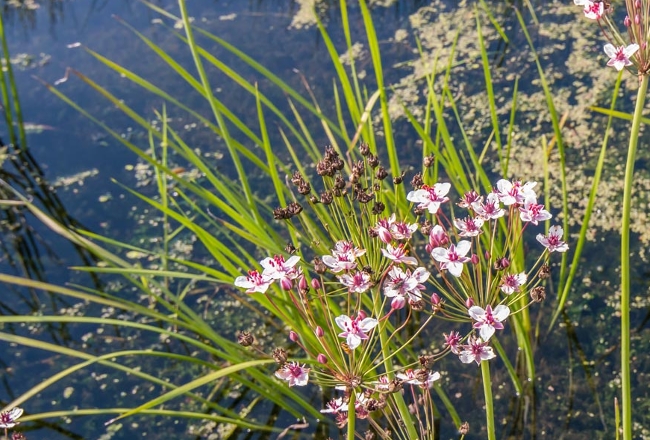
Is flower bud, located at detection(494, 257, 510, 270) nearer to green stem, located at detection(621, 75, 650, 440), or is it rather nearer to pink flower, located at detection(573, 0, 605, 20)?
green stem, located at detection(621, 75, 650, 440)

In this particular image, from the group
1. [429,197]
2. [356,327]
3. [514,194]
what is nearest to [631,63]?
[514,194]

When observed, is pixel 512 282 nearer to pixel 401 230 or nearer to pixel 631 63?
pixel 401 230

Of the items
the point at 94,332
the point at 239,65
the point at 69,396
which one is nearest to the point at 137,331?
the point at 94,332

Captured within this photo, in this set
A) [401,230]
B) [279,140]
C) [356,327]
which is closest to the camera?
[356,327]

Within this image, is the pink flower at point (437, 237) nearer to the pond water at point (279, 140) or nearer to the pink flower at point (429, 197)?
the pink flower at point (429, 197)

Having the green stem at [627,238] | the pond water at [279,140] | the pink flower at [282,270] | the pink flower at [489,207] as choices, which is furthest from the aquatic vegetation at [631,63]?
the pond water at [279,140]

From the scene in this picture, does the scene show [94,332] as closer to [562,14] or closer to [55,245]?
[55,245]

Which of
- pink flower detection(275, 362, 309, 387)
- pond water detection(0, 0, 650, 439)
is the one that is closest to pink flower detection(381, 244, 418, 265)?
pink flower detection(275, 362, 309, 387)
